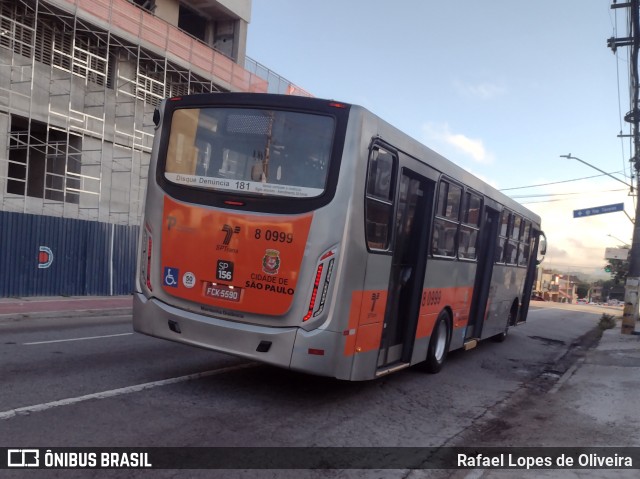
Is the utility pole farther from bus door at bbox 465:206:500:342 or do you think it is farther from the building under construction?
the building under construction

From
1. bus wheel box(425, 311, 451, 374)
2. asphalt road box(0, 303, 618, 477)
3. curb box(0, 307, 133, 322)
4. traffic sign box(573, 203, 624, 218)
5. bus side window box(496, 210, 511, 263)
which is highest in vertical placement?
traffic sign box(573, 203, 624, 218)

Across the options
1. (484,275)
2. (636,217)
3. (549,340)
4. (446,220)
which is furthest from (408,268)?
(636,217)

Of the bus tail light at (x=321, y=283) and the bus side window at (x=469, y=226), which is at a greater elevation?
the bus side window at (x=469, y=226)

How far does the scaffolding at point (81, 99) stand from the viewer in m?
18.6

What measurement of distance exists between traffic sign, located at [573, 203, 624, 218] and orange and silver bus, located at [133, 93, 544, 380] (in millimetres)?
24216

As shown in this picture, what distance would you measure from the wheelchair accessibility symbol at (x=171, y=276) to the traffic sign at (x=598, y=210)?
26.8 metres

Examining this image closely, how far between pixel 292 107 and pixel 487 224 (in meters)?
6.26

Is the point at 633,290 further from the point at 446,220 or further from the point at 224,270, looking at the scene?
the point at 224,270

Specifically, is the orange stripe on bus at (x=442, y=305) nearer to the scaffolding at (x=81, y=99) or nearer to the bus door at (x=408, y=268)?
the bus door at (x=408, y=268)

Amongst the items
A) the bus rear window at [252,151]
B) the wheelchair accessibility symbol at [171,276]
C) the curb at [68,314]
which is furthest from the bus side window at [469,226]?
the curb at [68,314]

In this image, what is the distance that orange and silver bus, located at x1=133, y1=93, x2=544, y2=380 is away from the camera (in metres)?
6.11

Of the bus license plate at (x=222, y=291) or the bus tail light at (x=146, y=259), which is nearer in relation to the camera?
the bus license plate at (x=222, y=291)

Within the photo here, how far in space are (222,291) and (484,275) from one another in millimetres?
6587

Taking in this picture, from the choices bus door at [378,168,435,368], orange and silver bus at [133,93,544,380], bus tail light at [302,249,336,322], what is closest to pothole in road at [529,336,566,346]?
bus door at [378,168,435,368]
